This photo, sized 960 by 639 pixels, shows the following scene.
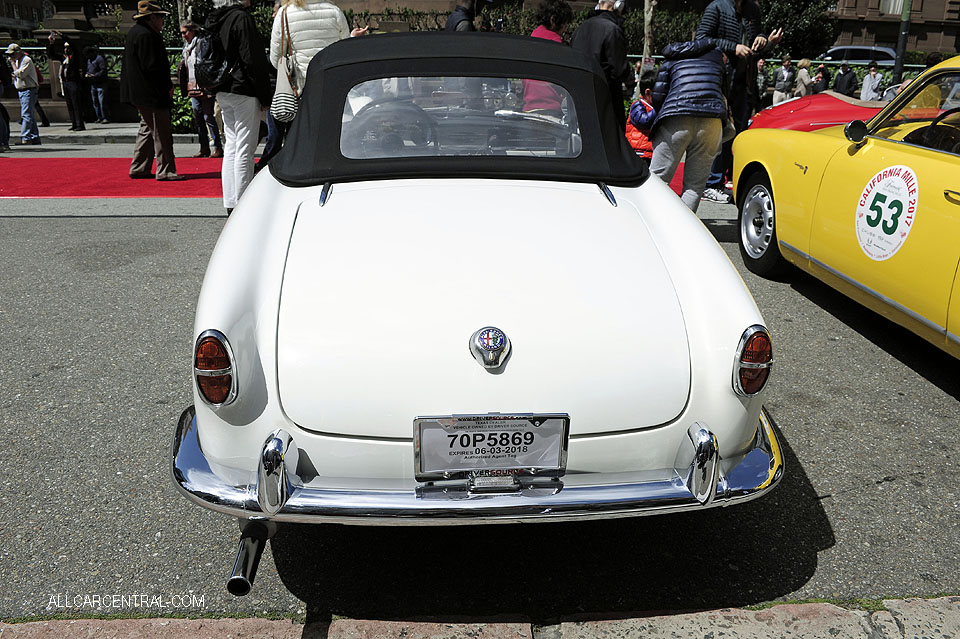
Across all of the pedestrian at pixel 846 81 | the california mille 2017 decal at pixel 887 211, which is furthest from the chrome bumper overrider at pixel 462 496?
the pedestrian at pixel 846 81

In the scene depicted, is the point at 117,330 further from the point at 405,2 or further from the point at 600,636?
the point at 405,2

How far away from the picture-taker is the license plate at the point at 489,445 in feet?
6.99

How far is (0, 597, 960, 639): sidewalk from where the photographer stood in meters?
2.24

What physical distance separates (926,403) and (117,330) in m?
4.33

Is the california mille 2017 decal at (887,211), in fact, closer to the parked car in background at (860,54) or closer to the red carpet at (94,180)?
the red carpet at (94,180)

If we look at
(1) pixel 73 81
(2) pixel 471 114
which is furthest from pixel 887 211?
(1) pixel 73 81

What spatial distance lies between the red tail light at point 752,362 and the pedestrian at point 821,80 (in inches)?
659

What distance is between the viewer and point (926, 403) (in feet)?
12.5

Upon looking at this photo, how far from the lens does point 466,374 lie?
215 centimetres

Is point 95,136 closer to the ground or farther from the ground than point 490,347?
closer to the ground

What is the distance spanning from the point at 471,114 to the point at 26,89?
44.1 ft

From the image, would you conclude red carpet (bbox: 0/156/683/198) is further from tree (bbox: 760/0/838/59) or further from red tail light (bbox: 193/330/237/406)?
tree (bbox: 760/0/838/59)

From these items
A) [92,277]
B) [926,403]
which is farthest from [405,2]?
[926,403]

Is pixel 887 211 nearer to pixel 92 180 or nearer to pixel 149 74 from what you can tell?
pixel 149 74
